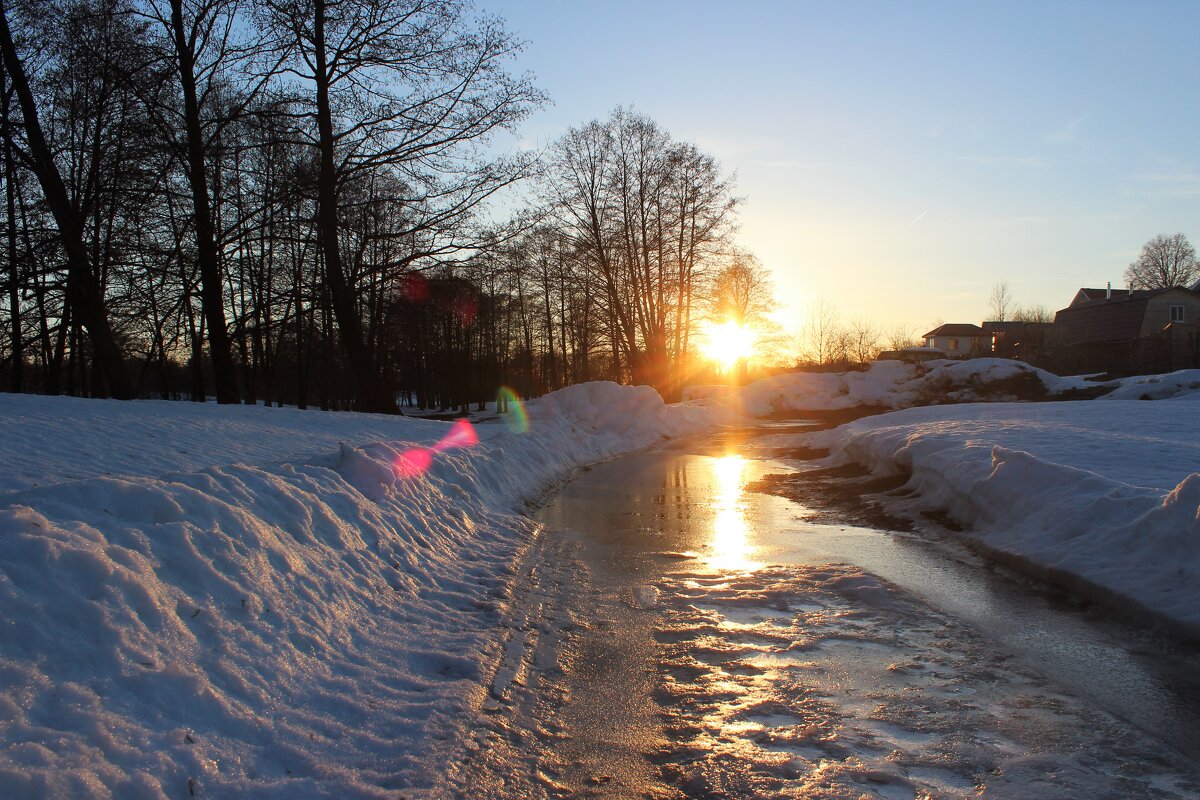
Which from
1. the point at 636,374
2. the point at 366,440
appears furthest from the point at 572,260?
the point at 366,440

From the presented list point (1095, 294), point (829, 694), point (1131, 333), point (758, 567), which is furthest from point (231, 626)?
point (1095, 294)

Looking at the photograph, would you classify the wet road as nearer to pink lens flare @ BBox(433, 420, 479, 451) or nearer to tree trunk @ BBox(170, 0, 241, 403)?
pink lens flare @ BBox(433, 420, 479, 451)

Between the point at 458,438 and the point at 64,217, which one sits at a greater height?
the point at 64,217

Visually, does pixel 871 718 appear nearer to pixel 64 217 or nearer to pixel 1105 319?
pixel 64 217

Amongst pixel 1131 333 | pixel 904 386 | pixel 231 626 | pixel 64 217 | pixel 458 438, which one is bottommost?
pixel 231 626

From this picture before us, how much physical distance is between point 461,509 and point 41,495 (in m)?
5.03

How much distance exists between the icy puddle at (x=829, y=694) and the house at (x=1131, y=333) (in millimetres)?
31943

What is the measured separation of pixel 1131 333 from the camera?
5197 centimetres

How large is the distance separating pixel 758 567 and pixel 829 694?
3063 millimetres

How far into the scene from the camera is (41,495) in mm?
4191

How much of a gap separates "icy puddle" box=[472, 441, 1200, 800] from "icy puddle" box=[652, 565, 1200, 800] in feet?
0.04

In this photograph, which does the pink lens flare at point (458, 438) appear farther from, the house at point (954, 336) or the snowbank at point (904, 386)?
the house at point (954, 336)

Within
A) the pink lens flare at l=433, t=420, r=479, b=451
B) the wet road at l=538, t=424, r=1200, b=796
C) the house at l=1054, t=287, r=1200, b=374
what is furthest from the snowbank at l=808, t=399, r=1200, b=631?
the house at l=1054, t=287, r=1200, b=374

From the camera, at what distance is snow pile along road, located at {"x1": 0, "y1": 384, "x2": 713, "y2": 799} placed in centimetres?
288
